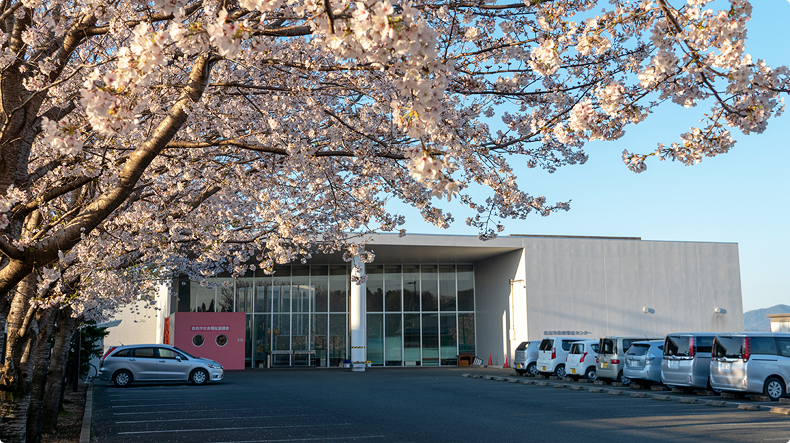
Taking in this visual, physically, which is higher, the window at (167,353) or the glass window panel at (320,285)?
the glass window panel at (320,285)

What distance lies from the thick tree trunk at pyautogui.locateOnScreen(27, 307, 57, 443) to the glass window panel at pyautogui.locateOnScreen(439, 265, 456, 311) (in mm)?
27203

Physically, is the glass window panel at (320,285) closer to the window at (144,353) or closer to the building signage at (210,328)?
the building signage at (210,328)

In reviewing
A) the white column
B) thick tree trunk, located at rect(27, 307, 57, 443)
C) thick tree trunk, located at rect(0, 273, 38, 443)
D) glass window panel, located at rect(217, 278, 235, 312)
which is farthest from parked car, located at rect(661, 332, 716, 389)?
glass window panel, located at rect(217, 278, 235, 312)

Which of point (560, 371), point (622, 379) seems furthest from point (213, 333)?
point (622, 379)

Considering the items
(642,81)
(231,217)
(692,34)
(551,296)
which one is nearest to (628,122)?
(642,81)

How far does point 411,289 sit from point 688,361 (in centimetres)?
2058

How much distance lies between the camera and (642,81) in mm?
4371

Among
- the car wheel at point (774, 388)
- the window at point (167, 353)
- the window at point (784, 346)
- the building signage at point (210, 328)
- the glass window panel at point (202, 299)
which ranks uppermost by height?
the glass window panel at point (202, 299)

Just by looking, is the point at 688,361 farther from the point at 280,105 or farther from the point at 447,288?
the point at 447,288

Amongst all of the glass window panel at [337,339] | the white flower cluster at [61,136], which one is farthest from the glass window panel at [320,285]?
the white flower cluster at [61,136]

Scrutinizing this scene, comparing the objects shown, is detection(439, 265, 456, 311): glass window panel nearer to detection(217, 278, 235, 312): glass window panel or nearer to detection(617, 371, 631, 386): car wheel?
detection(217, 278, 235, 312): glass window panel

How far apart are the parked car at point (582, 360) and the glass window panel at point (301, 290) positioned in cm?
1731

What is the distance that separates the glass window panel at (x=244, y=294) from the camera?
35.5 meters

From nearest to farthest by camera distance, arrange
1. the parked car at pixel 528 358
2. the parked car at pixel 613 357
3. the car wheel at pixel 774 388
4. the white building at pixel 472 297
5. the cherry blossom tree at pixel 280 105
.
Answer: the cherry blossom tree at pixel 280 105
the car wheel at pixel 774 388
the parked car at pixel 613 357
the parked car at pixel 528 358
the white building at pixel 472 297
